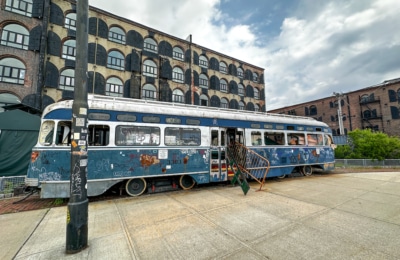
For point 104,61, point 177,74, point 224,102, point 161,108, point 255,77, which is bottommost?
point 161,108

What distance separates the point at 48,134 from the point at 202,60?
69.9 feet

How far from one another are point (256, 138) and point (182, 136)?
13.9 ft

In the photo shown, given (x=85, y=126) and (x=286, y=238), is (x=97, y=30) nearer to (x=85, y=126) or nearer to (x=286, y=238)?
(x=85, y=126)

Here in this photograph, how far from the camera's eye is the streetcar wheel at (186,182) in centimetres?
786

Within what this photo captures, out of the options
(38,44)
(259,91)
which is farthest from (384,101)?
(38,44)

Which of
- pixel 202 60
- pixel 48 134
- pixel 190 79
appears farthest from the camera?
pixel 202 60

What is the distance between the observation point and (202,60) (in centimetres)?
2403

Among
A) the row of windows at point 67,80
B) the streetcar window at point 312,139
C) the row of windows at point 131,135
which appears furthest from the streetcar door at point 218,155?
the row of windows at point 67,80

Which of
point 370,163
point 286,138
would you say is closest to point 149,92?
point 286,138

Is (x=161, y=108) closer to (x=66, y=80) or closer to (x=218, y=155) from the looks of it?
(x=218, y=155)

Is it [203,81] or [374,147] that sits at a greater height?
[203,81]

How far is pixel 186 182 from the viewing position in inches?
317

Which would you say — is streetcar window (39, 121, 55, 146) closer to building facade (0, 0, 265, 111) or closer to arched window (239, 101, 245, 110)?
building facade (0, 0, 265, 111)

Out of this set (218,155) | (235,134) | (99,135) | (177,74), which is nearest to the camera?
(99,135)
